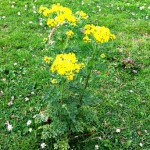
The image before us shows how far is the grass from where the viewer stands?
6684 millimetres

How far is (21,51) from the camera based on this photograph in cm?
884

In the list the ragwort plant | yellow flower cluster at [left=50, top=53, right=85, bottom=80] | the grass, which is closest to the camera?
A: yellow flower cluster at [left=50, top=53, right=85, bottom=80]

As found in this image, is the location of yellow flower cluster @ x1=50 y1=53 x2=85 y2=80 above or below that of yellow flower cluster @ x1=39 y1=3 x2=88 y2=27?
below

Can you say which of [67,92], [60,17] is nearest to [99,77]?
[67,92]

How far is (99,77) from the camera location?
5973mm

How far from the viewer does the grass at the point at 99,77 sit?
21.9ft

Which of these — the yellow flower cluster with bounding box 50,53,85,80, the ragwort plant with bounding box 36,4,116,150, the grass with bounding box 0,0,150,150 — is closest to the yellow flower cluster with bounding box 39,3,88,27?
the ragwort plant with bounding box 36,4,116,150

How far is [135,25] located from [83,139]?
515 cm

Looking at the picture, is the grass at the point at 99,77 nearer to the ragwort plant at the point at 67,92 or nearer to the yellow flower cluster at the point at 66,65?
the ragwort plant at the point at 67,92

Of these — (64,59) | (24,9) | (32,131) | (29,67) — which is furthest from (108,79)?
(24,9)

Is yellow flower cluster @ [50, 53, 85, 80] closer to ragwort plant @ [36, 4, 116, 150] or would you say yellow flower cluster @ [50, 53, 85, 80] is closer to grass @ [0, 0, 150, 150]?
ragwort plant @ [36, 4, 116, 150]

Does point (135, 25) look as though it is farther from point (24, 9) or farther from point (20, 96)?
point (20, 96)

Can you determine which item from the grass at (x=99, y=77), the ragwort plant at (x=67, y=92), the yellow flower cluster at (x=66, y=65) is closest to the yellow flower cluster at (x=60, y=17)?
the ragwort plant at (x=67, y=92)

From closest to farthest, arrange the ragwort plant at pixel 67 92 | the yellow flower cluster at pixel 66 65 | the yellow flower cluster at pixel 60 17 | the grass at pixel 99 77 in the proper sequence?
1. the yellow flower cluster at pixel 66 65
2. the yellow flower cluster at pixel 60 17
3. the ragwort plant at pixel 67 92
4. the grass at pixel 99 77
